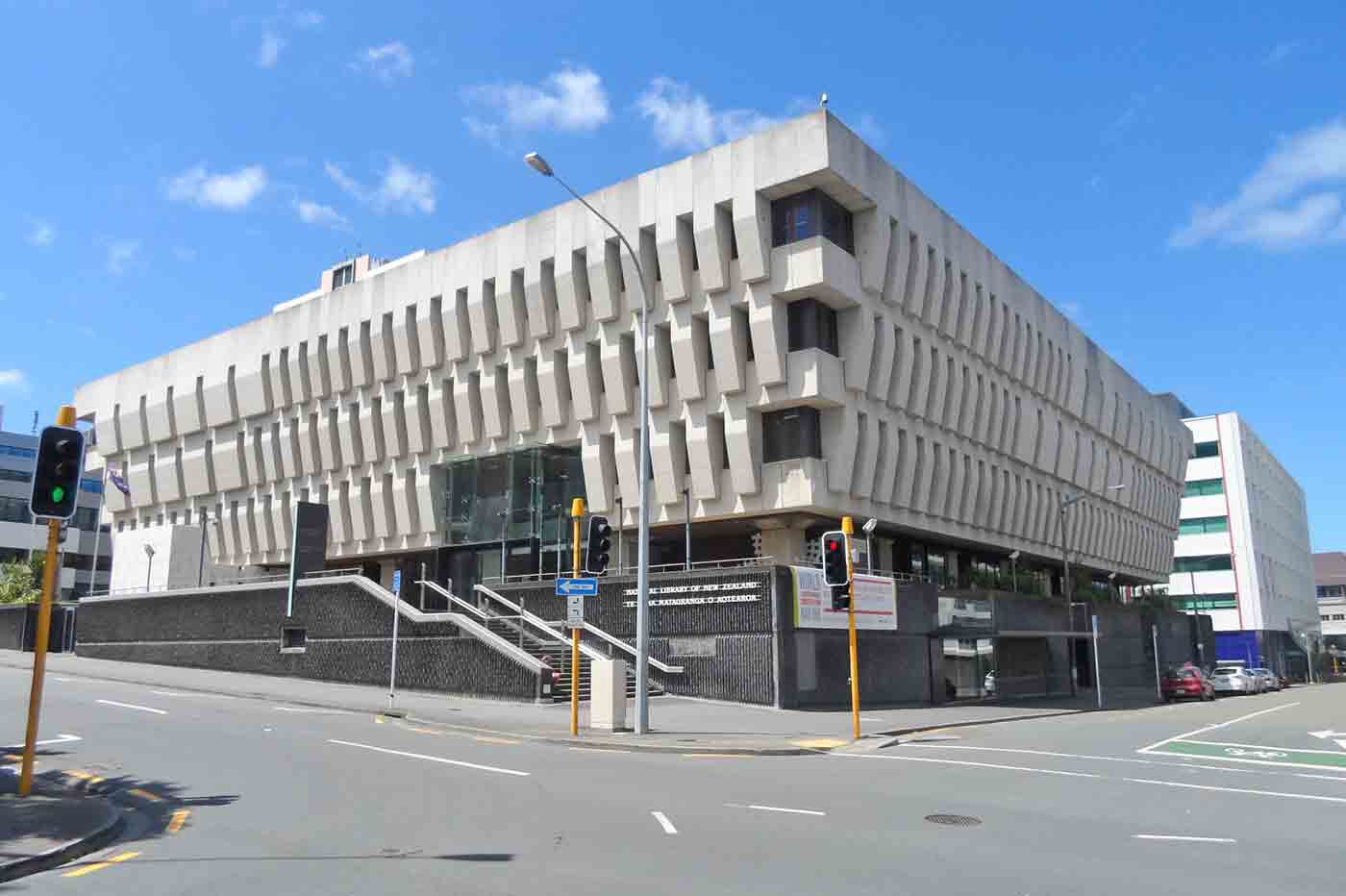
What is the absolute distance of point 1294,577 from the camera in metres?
103

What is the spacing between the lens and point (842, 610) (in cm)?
3112

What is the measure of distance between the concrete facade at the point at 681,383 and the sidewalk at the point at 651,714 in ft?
31.4

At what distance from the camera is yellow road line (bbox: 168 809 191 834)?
31.7 ft

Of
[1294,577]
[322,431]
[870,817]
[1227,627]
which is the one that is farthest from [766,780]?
[1294,577]

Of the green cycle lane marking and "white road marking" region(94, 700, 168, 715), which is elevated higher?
"white road marking" region(94, 700, 168, 715)

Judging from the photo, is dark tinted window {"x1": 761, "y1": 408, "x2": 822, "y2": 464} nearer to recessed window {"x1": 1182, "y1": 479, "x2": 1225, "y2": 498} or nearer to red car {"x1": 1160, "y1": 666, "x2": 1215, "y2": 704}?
red car {"x1": 1160, "y1": 666, "x2": 1215, "y2": 704}

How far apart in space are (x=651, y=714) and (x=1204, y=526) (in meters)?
81.6

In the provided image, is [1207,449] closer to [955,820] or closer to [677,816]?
[955,820]

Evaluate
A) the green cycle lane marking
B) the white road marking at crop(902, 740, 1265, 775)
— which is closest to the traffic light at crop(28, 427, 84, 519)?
the white road marking at crop(902, 740, 1265, 775)

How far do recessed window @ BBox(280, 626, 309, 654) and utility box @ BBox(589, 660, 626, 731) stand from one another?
64.0 feet

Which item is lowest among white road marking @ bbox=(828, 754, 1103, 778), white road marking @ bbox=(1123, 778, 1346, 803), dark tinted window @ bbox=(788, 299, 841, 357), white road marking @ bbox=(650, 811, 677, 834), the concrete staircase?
white road marking @ bbox=(828, 754, 1103, 778)

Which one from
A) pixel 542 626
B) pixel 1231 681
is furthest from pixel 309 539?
pixel 1231 681

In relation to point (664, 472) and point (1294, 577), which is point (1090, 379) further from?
point (1294, 577)

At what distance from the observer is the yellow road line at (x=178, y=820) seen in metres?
9.66
